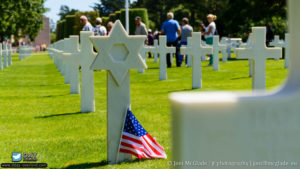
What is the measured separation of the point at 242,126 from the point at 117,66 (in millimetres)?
3151

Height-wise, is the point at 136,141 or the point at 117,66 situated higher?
the point at 117,66

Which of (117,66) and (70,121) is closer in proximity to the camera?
(117,66)

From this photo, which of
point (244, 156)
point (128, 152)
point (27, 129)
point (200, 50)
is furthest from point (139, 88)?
point (244, 156)

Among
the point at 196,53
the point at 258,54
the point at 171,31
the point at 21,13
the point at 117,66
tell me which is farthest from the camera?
the point at 21,13

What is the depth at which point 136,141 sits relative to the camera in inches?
168

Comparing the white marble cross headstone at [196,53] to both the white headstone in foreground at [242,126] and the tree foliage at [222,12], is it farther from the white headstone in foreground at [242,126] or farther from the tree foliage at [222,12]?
the tree foliage at [222,12]

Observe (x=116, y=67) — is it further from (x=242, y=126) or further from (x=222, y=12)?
(x=222, y=12)

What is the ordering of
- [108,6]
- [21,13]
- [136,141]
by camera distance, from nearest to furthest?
1. [136,141]
2. [21,13]
3. [108,6]

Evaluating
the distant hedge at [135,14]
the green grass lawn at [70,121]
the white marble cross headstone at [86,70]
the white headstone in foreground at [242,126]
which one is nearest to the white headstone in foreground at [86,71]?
the white marble cross headstone at [86,70]

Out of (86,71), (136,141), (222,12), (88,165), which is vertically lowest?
(88,165)

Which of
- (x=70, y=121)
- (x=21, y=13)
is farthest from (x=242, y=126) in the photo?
(x=21, y=13)

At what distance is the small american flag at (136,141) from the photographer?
4.19 m

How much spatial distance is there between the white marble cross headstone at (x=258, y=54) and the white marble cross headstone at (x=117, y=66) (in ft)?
5.27

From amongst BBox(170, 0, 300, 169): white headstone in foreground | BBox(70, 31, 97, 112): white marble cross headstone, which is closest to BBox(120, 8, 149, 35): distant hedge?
BBox(70, 31, 97, 112): white marble cross headstone
